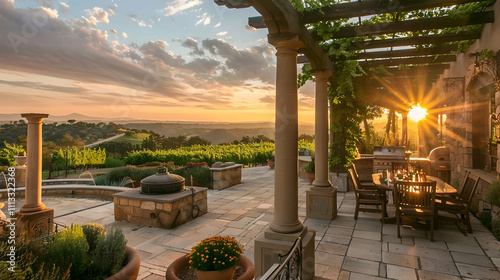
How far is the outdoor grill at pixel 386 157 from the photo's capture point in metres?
10.3

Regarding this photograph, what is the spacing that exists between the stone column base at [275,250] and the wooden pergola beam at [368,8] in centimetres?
306

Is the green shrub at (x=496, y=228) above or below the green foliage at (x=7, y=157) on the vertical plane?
below

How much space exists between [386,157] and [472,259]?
6.81 m

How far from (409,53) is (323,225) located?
4.70 metres

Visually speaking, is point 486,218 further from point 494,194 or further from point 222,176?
point 222,176

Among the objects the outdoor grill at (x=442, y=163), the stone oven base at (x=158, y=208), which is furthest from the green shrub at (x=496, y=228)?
the stone oven base at (x=158, y=208)

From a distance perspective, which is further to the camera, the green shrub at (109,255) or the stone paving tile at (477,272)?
the stone paving tile at (477,272)

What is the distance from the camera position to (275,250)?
3.22 meters

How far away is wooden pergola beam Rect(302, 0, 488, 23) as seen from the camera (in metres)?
3.69

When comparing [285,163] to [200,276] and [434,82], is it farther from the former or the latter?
[434,82]

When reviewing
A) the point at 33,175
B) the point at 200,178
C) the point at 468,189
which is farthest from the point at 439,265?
the point at 200,178

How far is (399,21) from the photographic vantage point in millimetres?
4711

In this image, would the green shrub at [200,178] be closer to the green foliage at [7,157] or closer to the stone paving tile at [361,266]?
the stone paving tile at [361,266]

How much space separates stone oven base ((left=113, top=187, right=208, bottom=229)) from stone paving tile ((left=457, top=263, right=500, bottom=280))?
4.85 metres
